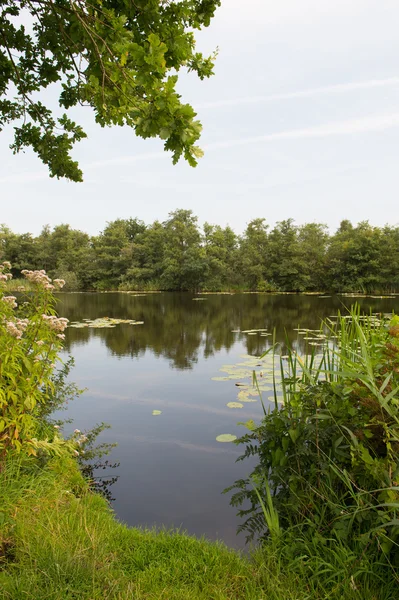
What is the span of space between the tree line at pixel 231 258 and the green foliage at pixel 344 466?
31.8 m

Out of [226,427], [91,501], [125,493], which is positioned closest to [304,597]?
[91,501]

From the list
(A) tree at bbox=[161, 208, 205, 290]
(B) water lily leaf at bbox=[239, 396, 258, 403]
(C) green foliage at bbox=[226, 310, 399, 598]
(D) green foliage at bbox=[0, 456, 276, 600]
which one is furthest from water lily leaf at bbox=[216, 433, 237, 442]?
(A) tree at bbox=[161, 208, 205, 290]

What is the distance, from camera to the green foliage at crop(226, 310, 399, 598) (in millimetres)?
1861

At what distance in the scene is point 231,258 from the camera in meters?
39.8

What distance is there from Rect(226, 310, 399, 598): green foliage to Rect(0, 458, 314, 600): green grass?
32 cm

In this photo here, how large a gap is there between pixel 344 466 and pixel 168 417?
3714 millimetres

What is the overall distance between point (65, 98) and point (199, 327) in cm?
1076

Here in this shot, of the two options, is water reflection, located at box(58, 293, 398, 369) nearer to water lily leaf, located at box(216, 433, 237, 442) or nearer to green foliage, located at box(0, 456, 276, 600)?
water lily leaf, located at box(216, 433, 237, 442)

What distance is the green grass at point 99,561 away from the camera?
1.83 m

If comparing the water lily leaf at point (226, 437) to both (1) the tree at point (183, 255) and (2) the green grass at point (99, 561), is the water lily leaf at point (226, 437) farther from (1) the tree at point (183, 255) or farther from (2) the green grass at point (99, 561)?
(1) the tree at point (183, 255)

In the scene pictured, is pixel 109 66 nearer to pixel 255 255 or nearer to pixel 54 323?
pixel 54 323

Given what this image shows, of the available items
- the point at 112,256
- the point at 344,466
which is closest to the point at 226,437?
the point at 344,466

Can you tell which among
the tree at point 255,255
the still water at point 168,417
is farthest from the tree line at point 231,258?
the still water at point 168,417

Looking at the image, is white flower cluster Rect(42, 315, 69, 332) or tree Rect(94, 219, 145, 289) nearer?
white flower cluster Rect(42, 315, 69, 332)
